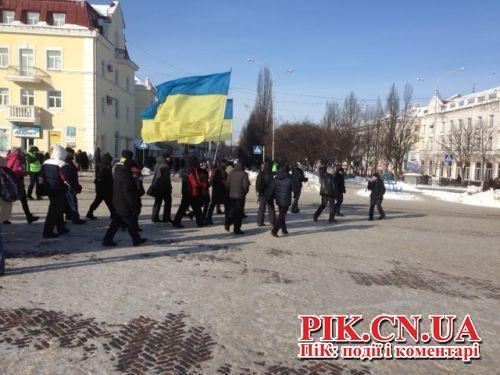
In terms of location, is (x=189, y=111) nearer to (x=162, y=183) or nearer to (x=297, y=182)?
(x=162, y=183)

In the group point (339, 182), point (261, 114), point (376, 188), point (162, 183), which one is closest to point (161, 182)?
point (162, 183)

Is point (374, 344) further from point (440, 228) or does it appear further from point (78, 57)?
point (78, 57)

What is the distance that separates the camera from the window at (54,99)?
116 ft

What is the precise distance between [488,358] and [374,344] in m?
1.05

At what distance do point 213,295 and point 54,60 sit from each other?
35.3 meters

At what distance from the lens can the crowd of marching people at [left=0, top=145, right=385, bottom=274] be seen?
771cm

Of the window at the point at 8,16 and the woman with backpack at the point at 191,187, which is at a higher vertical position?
the window at the point at 8,16

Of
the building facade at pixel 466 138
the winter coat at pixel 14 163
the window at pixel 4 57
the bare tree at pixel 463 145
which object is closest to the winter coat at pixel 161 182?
the winter coat at pixel 14 163

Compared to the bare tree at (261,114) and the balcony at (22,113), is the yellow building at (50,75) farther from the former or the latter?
the bare tree at (261,114)

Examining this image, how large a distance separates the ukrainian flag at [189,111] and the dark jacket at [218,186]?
1103 millimetres

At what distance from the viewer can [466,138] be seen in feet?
170

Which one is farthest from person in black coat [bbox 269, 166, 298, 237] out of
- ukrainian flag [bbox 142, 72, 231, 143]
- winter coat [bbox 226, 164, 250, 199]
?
ukrainian flag [bbox 142, 72, 231, 143]

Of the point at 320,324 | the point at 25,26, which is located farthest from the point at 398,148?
the point at 320,324

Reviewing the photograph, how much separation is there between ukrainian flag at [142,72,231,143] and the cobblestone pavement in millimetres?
2872
